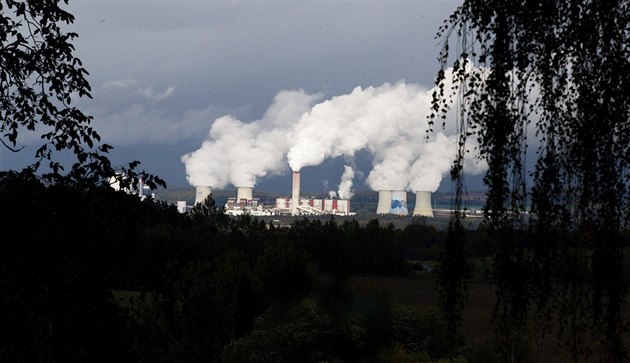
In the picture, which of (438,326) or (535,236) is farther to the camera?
(438,326)

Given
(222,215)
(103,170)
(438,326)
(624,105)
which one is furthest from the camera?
(222,215)

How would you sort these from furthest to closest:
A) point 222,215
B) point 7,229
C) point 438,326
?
point 222,215
point 438,326
point 7,229

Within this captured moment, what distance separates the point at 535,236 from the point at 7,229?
4.60 m

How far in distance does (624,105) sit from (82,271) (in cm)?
497

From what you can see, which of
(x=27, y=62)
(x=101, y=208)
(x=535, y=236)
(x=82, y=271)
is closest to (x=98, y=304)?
(x=82, y=271)

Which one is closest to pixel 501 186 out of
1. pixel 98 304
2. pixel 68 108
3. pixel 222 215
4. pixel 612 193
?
pixel 612 193

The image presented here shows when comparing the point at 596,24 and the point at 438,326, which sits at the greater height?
the point at 596,24

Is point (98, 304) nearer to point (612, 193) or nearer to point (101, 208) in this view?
point (101, 208)

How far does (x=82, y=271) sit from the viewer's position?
7918 millimetres

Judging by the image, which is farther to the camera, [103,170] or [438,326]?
[438,326]

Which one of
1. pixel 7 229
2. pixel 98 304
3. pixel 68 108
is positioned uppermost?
pixel 68 108

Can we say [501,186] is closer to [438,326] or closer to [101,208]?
[101,208]

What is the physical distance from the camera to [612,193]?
5184mm

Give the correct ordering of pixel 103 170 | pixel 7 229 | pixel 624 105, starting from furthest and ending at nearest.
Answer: pixel 103 170, pixel 7 229, pixel 624 105
